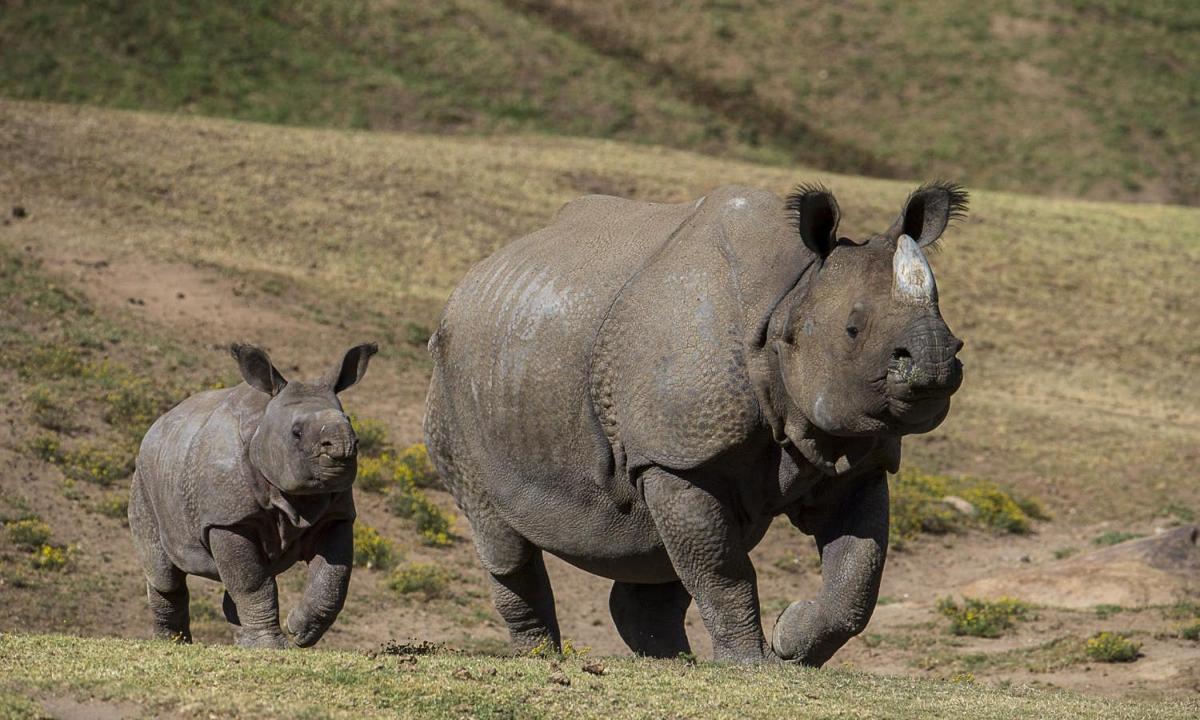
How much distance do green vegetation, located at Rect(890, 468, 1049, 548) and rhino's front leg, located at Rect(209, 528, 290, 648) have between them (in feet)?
31.2

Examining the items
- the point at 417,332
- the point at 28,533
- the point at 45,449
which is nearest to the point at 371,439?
the point at 45,449

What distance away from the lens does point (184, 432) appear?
1073 centimetres

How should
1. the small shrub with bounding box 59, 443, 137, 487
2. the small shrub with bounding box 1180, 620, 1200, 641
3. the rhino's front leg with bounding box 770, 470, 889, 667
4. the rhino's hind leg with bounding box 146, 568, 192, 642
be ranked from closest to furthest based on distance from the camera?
the rhino's front leg with bounding box 770, 470, 889, 667 < the rhino's hind leg with bounding box 146, 568, 192, 642 < the small shrub with bounding box 1180, 620, 1200, 641 < the small shrub with bounding box 59, 443, 137, 487

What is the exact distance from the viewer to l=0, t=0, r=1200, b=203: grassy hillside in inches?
1491

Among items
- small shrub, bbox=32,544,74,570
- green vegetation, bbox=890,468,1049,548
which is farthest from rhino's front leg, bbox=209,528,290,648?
green vegetation, bbox=890,468,1049,548

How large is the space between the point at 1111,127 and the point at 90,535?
109ft

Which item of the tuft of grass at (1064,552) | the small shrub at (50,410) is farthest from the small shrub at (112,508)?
the tuft of grass at (1064,552)

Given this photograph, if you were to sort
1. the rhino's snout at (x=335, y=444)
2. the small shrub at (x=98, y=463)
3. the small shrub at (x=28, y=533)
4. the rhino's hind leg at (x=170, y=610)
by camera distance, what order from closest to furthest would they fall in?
the rhino's snout at (x=335, y=444), the rhino's hind leg at (x=170, y=610), the small shrub at (x=28, y=533), the small shrub at (x=98, y=463)

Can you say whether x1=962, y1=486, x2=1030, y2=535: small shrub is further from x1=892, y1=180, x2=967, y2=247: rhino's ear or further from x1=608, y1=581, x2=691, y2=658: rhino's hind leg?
x1=892, y1=180, x2=967, y2=247: rhino's ear

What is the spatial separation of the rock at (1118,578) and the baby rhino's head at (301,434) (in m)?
7.90

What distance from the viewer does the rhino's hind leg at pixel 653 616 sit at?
10203mm

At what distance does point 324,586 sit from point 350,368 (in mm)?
1308

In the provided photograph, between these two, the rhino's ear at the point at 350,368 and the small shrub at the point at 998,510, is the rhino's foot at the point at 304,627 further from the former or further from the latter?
the small shrub at the point at 998,510

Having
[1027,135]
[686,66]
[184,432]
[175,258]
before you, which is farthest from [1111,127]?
[184,432]
